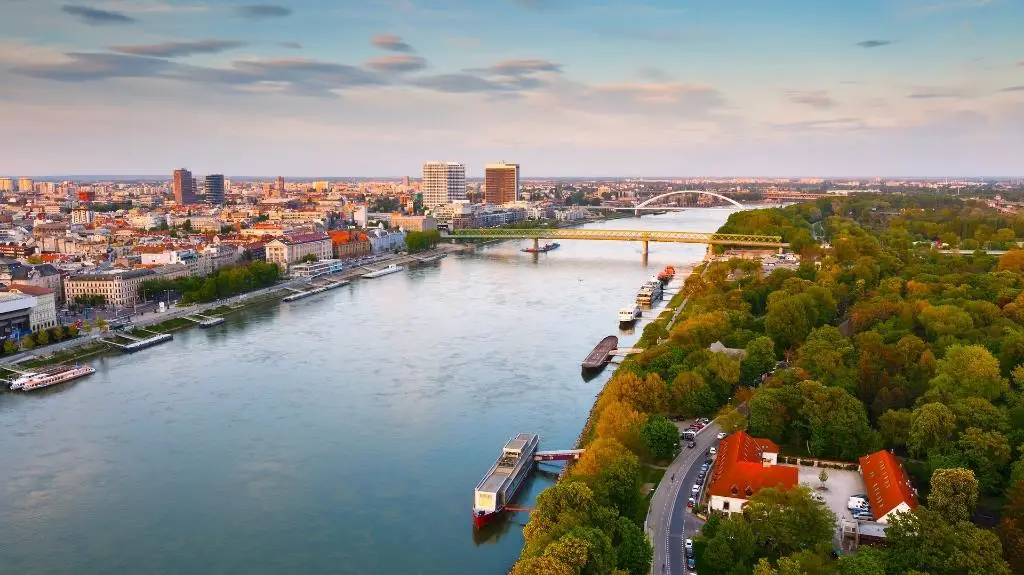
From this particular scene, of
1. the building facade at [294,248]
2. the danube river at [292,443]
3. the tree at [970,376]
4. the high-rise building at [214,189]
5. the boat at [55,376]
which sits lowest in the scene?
the danube river at [292,443]

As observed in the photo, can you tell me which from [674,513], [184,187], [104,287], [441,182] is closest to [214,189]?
[184,187]

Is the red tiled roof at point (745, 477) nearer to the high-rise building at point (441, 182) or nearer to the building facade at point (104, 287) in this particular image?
the building facade at point (104, 287)

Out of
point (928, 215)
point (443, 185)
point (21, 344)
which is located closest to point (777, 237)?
point (928, 215)

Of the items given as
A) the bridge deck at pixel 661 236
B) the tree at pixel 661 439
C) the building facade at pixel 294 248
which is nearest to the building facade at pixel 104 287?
the building facade at pixel 294 248

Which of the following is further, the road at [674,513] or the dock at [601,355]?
the dock at [601,355]

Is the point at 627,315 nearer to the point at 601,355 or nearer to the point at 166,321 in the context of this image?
the point at 601,355

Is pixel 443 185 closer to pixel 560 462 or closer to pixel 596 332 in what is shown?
pixel 596 332
